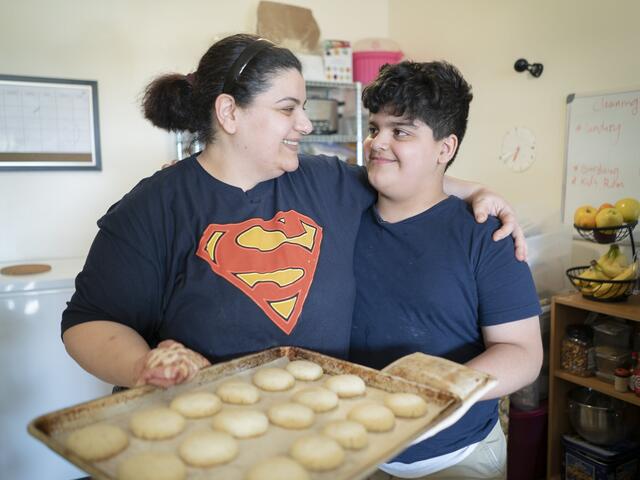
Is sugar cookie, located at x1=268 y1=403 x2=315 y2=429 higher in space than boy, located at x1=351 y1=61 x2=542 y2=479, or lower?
lower

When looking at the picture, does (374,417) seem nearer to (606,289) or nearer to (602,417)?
(606,289)

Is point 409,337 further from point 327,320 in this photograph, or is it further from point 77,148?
point 77,148

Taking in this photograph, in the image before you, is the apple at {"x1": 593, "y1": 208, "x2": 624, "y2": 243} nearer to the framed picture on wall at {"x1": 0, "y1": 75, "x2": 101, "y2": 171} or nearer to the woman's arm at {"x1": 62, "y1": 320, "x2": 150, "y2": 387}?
the woman's arm at {"x1": 62, "y1": 320, "x2": 150, "y2": 387}

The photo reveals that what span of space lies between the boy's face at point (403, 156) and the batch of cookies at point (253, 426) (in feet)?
1.51

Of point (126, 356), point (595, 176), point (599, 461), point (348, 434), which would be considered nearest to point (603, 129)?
point (595, 176)

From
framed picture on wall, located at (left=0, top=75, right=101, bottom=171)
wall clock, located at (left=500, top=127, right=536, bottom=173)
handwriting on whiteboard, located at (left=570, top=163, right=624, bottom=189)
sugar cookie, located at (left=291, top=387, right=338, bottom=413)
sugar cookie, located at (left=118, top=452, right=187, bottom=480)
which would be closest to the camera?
sugar cookie, located at (left=118, top=452, right=187, bottom=480)

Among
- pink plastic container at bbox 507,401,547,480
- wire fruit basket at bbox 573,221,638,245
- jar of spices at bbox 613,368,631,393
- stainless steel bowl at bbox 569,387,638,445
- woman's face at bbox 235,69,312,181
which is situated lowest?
pink plastic container at bbox 507,401,547,480

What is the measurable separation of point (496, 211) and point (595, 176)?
148 cm

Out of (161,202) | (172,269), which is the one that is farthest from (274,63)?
(172,269)

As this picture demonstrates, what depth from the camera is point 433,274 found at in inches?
48.3

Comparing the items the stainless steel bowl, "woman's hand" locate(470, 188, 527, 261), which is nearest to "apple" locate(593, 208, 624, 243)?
the stainless steel bowl

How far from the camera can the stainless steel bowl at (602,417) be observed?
2.15 meters

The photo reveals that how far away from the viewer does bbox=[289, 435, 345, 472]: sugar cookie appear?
2.62 ft

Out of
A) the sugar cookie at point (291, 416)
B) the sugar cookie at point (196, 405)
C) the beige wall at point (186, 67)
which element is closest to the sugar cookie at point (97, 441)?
the sugar cookie at point (196, 405)
